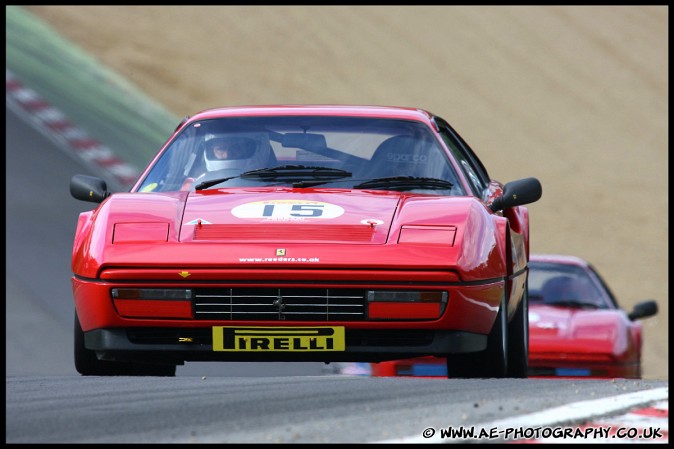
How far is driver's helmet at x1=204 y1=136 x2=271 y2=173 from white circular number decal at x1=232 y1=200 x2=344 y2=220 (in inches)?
27.5

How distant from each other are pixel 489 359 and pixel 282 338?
104 cm

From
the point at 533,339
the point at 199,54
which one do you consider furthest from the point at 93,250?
the point at 199,54

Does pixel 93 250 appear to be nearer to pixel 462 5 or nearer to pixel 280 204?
pixel 280 204

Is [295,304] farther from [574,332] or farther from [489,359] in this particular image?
[574,332]

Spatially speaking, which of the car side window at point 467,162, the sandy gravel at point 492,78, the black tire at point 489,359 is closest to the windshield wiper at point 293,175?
the car side window at point 467,162

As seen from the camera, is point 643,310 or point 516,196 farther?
point 643,310

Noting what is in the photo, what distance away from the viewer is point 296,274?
19.9ft

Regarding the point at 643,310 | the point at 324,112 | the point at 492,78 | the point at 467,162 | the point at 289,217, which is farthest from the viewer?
the point at 492,78

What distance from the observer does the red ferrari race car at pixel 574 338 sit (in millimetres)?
9984

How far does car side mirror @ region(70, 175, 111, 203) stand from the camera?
23.7ft

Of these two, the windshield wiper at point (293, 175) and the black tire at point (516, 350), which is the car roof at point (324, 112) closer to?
the windshield wiper at point (293, 175)

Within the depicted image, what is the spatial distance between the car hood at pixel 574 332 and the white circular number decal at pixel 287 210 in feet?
12.6

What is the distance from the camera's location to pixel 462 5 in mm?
42031

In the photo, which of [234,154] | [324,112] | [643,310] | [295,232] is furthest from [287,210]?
[643,310]
